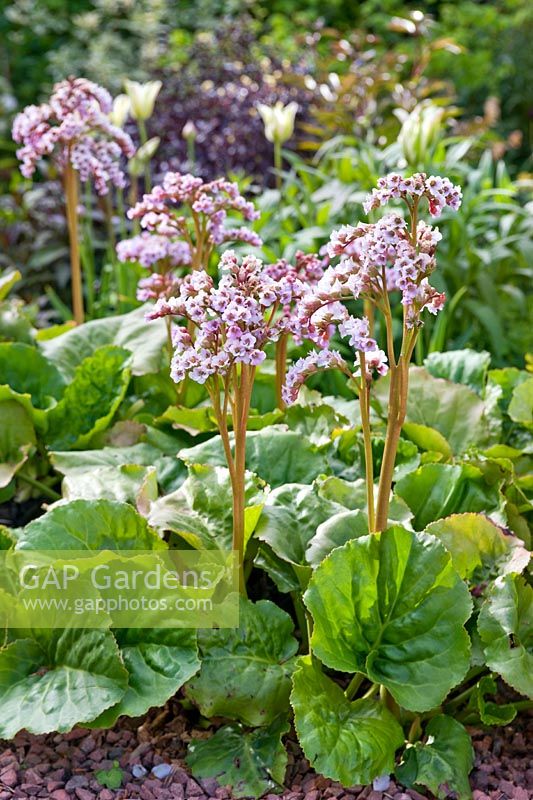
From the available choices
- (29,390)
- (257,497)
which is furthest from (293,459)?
(29,390)

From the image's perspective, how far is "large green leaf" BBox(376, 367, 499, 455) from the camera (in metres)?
2.41

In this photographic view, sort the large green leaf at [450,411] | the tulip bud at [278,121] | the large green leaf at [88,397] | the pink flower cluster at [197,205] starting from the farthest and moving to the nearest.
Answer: the tulip bud at [278,121] < the large green leaf at [88,397] < the large green leaf at [450,411] < the pink flower cluster at [197,205]

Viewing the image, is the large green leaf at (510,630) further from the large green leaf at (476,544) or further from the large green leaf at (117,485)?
the large green leaf at (117,485)

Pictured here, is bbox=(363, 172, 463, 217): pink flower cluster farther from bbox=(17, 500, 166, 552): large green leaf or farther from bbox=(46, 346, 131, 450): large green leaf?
bbox=(46, 346, 131, 450): large green leaf

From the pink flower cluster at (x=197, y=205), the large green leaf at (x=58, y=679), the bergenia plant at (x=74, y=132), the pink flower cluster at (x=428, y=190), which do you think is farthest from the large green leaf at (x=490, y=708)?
the bergenia plant at (x=74, y=132)

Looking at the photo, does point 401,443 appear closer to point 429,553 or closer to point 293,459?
point 293,459

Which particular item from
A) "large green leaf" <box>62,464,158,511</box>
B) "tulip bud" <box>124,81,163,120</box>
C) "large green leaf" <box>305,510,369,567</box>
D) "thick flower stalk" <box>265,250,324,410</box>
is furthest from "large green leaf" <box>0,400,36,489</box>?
"tulip bud" <box>124,81,163,120</box>

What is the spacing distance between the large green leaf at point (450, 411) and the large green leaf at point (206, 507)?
23.3 inches

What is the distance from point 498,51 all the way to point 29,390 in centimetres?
651

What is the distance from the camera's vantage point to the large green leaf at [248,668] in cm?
182

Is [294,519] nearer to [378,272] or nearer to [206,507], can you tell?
[206,507]

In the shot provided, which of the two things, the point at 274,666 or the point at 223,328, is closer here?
the point at 223,328

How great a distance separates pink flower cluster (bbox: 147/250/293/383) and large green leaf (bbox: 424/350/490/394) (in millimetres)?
941

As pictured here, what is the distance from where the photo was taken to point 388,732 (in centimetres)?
174
